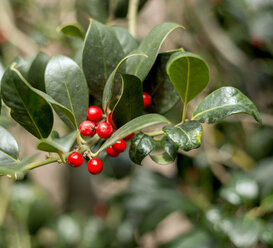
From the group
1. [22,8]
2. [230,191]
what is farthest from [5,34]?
[230,191]

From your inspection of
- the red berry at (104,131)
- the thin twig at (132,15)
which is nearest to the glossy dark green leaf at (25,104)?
the red berry at (104,131)

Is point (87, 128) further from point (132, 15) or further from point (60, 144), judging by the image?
point (132, 15)

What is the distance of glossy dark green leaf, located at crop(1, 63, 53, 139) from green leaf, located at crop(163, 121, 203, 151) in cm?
22

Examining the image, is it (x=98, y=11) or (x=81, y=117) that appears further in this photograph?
(x=98, y=11)

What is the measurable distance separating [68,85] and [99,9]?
1.88 ft

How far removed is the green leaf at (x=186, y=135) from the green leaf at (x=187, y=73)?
7 centimetres

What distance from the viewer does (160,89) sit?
674 millimetres

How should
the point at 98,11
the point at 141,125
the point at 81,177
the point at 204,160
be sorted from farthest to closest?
1. the point at 81,177
2. the point at 204,160
3. the point at 98,11
4. the point at 141,125

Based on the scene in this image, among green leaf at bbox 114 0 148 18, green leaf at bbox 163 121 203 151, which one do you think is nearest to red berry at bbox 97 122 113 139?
green leaf at bbox 163 121 203 151

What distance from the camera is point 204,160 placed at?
1.46 m

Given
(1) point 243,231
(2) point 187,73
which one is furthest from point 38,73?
(1) point 243,231

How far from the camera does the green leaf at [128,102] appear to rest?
1.81 feet

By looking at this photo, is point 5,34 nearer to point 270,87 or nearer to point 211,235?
point 211,235

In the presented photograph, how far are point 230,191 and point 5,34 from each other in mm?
1187
